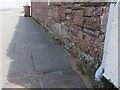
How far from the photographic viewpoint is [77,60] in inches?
110

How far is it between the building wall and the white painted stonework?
174mm

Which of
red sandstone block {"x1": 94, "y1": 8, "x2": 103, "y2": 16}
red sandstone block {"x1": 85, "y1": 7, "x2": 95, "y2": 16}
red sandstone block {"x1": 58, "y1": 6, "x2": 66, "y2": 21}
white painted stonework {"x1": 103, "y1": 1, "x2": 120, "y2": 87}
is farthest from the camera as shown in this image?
red sandstone block {"x1": 58, "y1": 6, "x2": 66, "y2": 21}

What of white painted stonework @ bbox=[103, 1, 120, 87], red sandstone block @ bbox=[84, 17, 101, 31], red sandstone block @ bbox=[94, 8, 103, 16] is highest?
red sandstone block @ bbox=[94, 8, 103, 16]

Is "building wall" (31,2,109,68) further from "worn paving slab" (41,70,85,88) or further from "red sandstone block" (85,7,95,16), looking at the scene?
"worn paving slab" (41,70,85,88)

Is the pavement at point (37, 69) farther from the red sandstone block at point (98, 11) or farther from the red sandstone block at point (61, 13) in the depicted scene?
the red sandstone block at point (98, 11)

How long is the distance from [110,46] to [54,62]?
1.30 meters

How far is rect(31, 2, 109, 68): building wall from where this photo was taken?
78.7 inches

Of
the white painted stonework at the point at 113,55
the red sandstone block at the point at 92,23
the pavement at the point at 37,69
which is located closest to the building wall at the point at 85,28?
the red sandstone block at the point at 92,23

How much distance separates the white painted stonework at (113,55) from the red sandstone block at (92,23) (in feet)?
1.13

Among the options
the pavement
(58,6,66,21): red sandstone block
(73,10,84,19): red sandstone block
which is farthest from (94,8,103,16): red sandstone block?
(58,6,66,21): red sandstone block

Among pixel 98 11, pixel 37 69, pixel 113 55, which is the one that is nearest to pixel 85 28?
pixel 98 11

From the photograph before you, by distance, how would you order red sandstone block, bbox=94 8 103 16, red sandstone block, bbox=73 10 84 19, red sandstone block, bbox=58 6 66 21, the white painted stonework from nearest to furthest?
1. the white painted stonework
2. red sandstone block, bbox=94 8 103 16
3. red sandstone block, bbox=73 10 84 19
4. red sandstone block, bbox=58 6 66 21

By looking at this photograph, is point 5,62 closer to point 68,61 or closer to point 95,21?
point 68,61

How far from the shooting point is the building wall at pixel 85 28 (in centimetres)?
200
